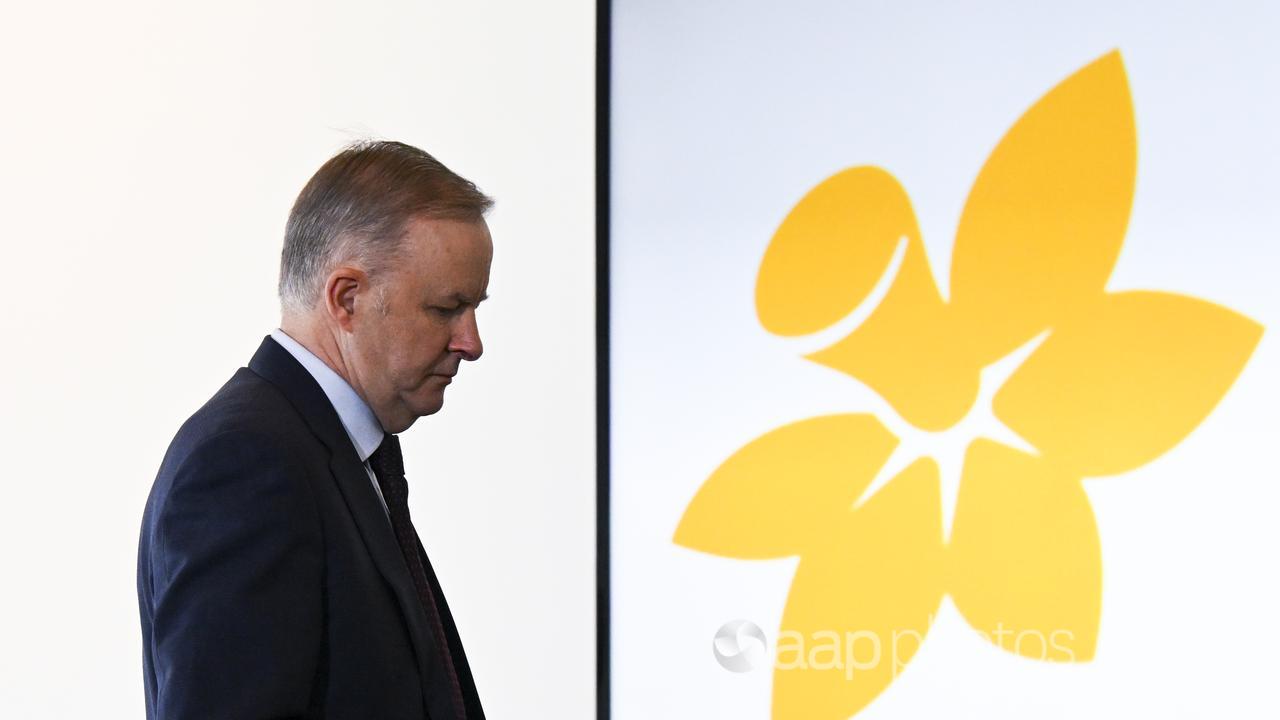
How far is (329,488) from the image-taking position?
3.73 ft

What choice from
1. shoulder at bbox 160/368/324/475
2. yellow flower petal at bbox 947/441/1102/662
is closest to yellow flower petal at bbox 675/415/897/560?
yellow flower petal at bbox 947/441/1102/662

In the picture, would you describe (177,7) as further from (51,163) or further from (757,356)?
(757,356)

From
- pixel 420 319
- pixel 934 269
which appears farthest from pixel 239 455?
pixel 934 269

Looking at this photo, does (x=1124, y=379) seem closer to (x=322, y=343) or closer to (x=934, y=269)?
(x=934, y=269)

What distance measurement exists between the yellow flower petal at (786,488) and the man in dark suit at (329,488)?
41.3 inches

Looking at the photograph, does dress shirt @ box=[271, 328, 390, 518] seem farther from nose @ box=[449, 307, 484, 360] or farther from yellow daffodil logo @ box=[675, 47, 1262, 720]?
yellow daffodil logo @ box=[675, 47, 1262, 720]

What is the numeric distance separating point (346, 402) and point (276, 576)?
0.85 feet

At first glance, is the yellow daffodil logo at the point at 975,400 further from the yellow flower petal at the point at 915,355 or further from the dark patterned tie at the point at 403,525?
the dark patterned tie at the point at 403,525

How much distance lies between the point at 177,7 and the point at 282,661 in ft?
5.99

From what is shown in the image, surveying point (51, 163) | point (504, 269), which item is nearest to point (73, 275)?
point (51, 163)

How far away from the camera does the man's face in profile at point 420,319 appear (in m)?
1.23

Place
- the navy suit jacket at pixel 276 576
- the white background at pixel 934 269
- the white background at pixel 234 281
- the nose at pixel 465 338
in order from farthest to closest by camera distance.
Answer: the white background at pixel 234 281 < the white background at pixel 934 269 < the nose at pixel 465 338 < the navy suit jacket at pixel 276 576

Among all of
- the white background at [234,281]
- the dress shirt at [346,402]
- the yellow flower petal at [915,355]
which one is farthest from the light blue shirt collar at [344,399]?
the yellow flower petal at [915,355]

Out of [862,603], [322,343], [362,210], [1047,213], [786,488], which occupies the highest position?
[1047,213]
